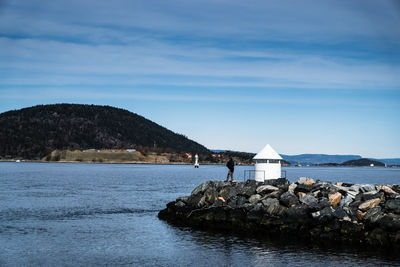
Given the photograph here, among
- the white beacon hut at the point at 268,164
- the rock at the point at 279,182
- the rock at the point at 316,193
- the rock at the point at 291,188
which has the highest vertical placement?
the white beacon hut at the point at 268,164

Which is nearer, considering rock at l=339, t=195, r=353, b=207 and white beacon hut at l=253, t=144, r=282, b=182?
rock at l=339, t=195, r=353, b=207

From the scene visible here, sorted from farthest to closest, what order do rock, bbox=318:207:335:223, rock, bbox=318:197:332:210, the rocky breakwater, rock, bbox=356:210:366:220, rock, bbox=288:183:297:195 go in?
1. rock, bbox=288:183:297:195
2. rock, bbox=318:197:332:210
3. rock, bbox=318:207:335:223
4. rock, bbox=356:210:366:220
5. the rocky breakwater

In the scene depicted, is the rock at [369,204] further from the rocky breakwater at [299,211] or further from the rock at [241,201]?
the rock at [241,201]

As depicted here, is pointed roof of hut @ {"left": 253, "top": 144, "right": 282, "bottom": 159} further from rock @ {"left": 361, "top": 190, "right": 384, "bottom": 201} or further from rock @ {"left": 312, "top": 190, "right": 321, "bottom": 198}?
rock @ {"left": 361, "top": 190, "right": 384, "bottom": 201}

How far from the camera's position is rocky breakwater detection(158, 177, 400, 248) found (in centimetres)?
2519

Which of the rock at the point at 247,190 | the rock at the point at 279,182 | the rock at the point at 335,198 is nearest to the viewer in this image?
the rock at the point at 335,198

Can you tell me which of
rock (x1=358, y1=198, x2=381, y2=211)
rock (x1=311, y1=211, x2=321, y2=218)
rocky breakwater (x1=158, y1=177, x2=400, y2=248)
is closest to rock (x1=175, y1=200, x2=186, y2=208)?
rocky breakwater (x1=158, y1=177, x2=400, y2=248)

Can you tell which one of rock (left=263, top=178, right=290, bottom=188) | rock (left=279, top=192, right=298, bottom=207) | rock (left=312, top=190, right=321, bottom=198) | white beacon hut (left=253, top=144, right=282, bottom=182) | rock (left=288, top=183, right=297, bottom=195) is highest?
white beacon hut (left=253, top=144, right=282, bottom=182)

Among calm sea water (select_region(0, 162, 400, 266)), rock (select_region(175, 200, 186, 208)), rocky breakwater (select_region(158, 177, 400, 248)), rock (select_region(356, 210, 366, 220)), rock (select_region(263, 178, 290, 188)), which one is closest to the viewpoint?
calm sea water (select_region(0, 162, 400, 266))

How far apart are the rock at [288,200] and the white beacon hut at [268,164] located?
654cm

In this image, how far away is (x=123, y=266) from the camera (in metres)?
20.2

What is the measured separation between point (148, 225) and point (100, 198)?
846 inches

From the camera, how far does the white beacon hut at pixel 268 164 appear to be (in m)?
36.2

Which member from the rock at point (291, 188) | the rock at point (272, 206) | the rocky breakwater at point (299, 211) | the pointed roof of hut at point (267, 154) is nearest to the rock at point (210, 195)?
the rocky breakwater at point (299, 211)
